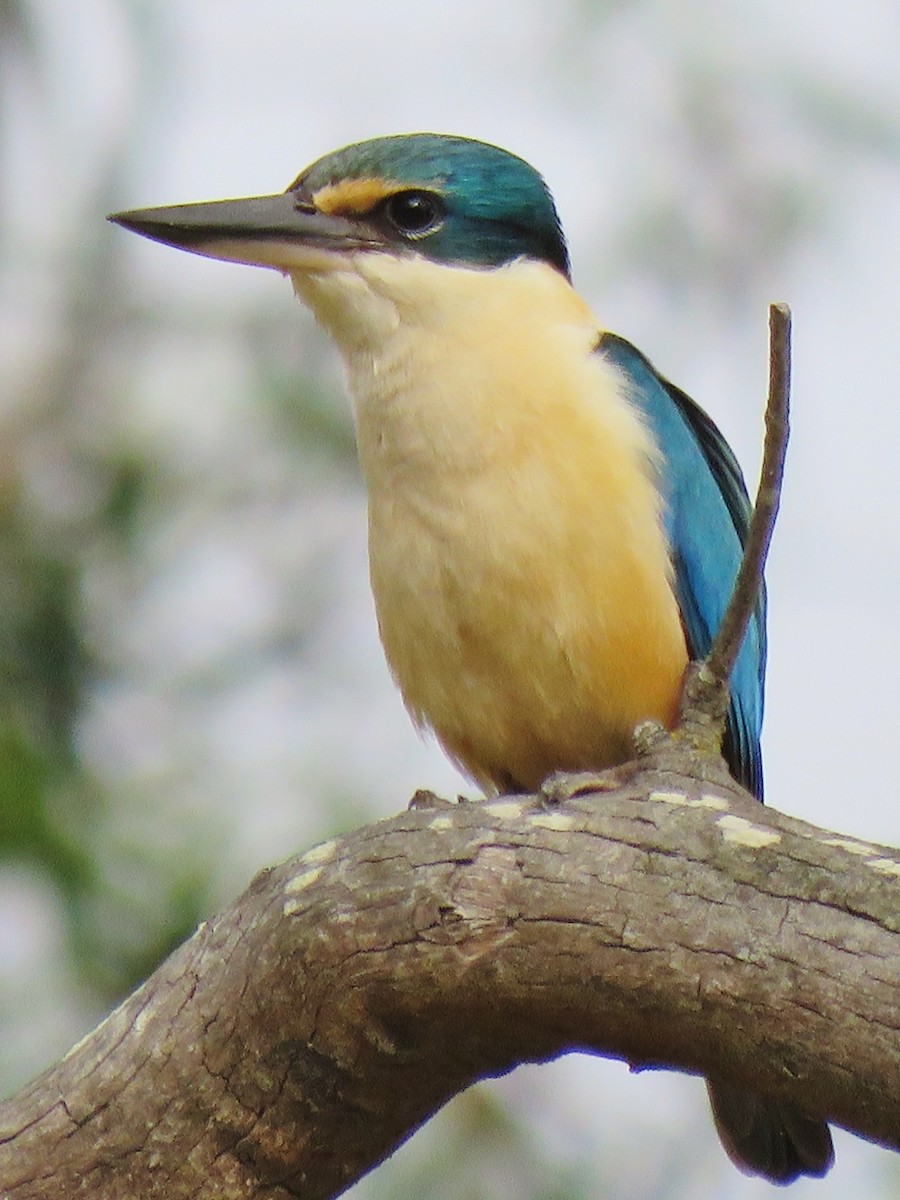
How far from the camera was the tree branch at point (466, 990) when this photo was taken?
269 centimetres

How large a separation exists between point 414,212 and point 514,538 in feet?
2.74

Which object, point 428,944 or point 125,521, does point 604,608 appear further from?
point 125,521

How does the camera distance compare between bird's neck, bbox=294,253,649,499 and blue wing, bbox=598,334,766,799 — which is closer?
bird's neck, bbox=294,253,649,499

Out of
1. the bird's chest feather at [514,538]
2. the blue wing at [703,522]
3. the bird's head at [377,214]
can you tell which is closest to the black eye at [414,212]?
the bird's head at [377,214]

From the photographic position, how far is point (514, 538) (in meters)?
3.73

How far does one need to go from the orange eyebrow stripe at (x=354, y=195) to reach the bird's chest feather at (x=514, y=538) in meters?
0.25

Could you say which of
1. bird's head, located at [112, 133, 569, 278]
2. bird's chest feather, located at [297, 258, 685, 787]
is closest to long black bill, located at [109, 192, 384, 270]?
bird's head, located at [112, 133, 569, 278]

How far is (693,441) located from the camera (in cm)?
425

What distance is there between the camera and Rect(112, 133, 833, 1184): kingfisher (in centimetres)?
376

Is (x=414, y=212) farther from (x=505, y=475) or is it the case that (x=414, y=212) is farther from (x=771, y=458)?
(x=771, y=458)

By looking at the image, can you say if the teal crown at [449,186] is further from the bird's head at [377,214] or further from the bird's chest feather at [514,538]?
the bird's chest feather at [514,538]

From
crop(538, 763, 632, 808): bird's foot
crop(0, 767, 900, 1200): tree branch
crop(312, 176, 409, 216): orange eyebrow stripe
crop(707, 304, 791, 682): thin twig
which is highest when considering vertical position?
crop(312, 176, 409, 216): orange eyebrow stripe

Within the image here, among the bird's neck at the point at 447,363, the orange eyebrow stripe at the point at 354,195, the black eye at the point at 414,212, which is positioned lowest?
the bird's neck at the point at 447,363

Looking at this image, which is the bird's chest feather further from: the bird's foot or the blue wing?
the bird's foot
